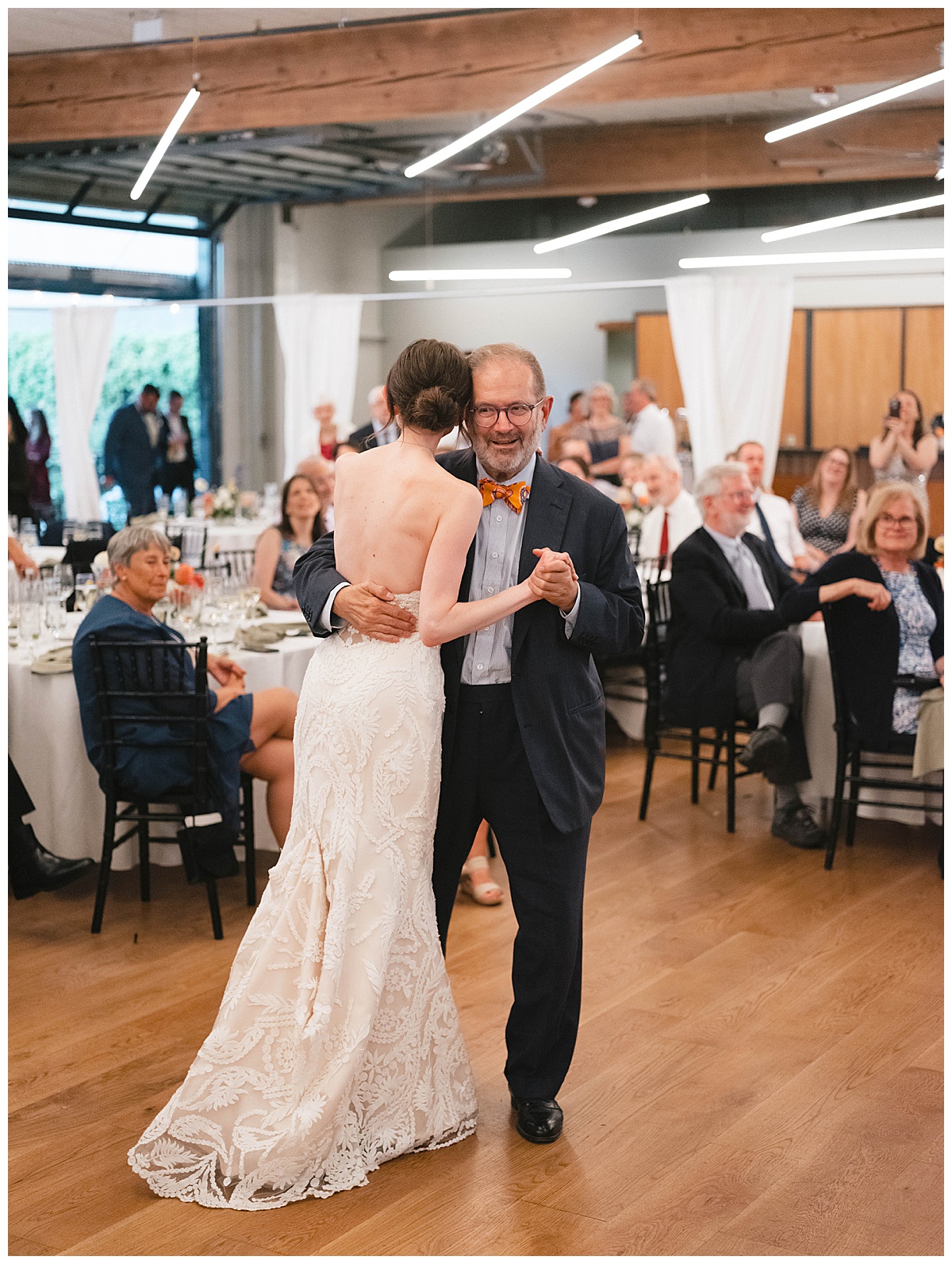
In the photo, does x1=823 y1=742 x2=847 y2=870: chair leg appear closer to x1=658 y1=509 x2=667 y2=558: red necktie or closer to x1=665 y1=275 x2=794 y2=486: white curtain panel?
x1=658 y1=509 x2=667 y2=558: red necktie

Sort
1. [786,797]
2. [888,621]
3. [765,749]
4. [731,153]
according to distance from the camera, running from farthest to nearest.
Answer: [731,153] < [786,797] < [765,749] < [888,621]

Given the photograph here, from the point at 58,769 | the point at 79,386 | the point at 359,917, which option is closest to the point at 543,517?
the point at 359,917

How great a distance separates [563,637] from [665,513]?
202 inches

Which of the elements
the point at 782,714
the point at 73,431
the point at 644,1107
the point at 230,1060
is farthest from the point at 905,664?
the point at 73,431

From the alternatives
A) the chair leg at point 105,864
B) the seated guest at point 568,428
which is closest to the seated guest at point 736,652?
the chair leg at point 105,864

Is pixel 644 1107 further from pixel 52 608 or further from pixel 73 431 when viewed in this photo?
pixel 73 431

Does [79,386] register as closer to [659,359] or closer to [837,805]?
[659,359]

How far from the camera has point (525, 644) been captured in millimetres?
2689

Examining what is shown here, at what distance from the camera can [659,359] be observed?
14.2m

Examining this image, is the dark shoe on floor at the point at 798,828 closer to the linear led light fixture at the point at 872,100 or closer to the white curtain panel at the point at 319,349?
the linear led light fixture at the point at 872,100

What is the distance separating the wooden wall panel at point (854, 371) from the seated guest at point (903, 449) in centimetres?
279

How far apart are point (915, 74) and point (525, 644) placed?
6.31 m

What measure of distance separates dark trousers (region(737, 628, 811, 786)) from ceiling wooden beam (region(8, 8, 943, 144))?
4.10 meters

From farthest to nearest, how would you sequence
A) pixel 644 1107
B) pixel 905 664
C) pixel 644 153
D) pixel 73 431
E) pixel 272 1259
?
pixel 644 153, pixel 73 431, pixel 905 664, pixel 644 1107, pixel 272 1259
